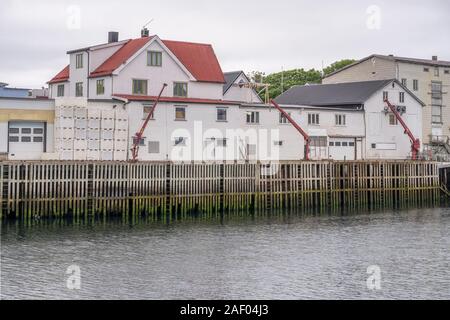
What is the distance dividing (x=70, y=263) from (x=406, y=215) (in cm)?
3219

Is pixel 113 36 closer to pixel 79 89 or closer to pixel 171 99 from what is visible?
pixel 79 89

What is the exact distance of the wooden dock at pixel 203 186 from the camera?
5372 cm

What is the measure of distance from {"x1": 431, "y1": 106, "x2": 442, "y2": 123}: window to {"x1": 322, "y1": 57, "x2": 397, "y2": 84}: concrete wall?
742cm

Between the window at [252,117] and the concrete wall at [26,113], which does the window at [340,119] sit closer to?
the window at [252,117]

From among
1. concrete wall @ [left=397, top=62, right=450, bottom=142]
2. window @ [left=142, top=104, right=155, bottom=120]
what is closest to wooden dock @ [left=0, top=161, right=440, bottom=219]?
window @ [left=142, top=104, right=155, bottom=120]

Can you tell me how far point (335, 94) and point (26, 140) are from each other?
36.8 meters

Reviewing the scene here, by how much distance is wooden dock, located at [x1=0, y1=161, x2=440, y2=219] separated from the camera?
5372 centimetres

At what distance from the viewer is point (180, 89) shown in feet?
227

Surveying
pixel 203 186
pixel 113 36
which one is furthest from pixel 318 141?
pixel 113 36

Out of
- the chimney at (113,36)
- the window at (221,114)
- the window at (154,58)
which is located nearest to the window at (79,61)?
the chimney at (113,36)
